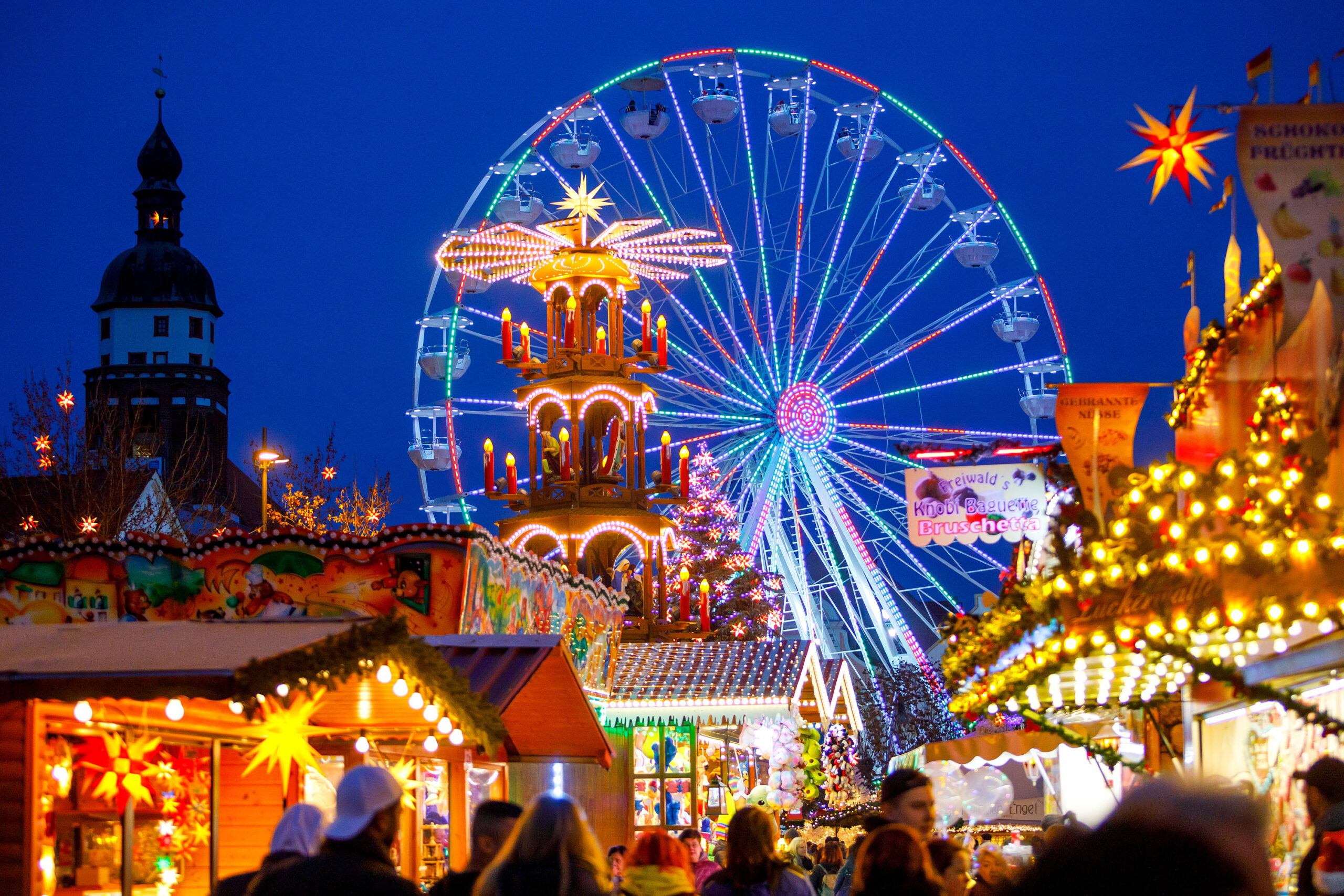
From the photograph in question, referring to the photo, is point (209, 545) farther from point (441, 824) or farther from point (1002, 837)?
point (1002, 837)

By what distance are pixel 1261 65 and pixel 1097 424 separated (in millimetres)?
4965

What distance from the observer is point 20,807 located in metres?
8.15

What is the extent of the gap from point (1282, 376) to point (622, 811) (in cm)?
1027

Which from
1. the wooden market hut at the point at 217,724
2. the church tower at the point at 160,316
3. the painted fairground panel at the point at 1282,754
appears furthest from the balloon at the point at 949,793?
the church tower at the point at 160,316

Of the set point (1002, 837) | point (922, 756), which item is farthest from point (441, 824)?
point (1002, 837)

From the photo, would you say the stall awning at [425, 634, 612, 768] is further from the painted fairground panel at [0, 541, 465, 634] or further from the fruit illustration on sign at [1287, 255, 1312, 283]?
the fruit illustration on sign at [1287, 255, 1312, 283]

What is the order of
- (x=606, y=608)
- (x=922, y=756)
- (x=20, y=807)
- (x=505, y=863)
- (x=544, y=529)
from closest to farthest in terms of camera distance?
(x=505, y=863)
(x=20, y=807)
(x=606, y=608)
(x=544, y=529)
(x=922, y=756)

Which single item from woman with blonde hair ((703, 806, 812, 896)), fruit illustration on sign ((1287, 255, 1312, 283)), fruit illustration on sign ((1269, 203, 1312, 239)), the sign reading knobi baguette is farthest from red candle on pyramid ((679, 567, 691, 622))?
woman with blonde hair ((703, 806, 812, 896))

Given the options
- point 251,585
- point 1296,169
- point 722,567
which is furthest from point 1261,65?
point 722,567

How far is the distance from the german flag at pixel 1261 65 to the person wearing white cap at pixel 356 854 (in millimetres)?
6319

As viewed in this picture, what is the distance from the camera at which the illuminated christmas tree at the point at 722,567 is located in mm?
41000

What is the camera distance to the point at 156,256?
77.9 metres

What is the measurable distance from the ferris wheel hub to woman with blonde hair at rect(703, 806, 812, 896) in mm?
18868

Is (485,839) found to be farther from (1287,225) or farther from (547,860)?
(1287,225)
